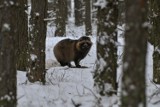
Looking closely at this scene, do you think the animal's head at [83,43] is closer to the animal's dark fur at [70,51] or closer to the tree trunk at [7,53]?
the animal's dark fur at [70,51]

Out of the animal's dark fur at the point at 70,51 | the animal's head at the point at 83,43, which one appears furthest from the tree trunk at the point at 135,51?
the animal's dark fur at the point at 70,51

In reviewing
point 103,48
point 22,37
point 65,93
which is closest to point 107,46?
point 103,48

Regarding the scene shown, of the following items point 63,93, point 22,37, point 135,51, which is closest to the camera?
point 135,51

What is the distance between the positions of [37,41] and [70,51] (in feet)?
16.4

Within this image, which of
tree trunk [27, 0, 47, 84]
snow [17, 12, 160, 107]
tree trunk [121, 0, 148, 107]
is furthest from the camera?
tree trunk [27, 0, 47, 84]

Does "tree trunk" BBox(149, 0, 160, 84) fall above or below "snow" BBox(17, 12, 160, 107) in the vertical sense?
above

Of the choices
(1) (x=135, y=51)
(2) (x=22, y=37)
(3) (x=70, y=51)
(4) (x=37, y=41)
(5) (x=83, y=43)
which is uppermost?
(1) (x=135, y=51)

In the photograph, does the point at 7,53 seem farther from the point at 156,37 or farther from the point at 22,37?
the point at 22,37

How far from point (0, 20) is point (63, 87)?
9.03ft

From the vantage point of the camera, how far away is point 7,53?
6.13 meters

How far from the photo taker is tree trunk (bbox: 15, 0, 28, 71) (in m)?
10.4

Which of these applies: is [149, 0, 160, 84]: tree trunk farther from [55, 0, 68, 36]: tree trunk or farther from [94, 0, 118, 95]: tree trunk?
[55, 0, 68, 36]: tree trunk

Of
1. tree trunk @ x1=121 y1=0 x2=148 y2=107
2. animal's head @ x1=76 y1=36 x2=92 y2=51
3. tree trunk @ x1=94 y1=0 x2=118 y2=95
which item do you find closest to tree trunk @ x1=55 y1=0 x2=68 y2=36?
animal's head @ x1=76 y1=36 x2=92 y2=51

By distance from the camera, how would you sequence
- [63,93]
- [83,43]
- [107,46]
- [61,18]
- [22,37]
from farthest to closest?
[61,18], [83,43], [22,37], [63,93], [107,46]
